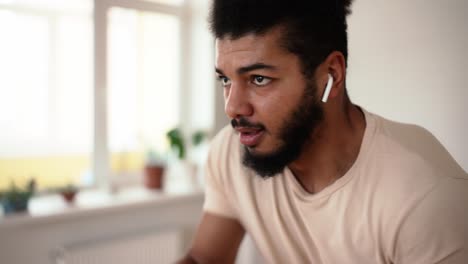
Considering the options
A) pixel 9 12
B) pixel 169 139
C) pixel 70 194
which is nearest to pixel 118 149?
pixel 169 139

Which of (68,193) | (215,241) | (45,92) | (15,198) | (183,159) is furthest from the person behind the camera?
(183,159)

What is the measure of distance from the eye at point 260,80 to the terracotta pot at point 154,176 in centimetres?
132

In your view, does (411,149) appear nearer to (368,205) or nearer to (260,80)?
(368,205)

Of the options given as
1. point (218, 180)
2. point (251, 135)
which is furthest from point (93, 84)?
point (251, 135)

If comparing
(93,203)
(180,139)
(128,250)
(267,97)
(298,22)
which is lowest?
(128,250)

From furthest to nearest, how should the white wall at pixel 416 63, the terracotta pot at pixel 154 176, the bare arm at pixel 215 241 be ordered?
the terracotta pot at pixel 154 176 → the bare arm at pixel 215 241 → the white wall at pixel 416 63

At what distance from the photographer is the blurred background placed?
1743 millimetres

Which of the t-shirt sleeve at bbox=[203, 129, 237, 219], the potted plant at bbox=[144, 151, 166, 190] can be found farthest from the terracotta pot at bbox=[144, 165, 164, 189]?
the t-shirt sleeve at bbox=[203, 129, 237, 219]

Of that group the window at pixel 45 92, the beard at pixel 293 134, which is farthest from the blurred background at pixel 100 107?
the beard at pixel 293 134

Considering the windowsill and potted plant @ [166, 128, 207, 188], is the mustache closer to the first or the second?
the windowsill

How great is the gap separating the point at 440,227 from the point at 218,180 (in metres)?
0.51

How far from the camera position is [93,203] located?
179 centimetres

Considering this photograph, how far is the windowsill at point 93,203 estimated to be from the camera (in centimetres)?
160

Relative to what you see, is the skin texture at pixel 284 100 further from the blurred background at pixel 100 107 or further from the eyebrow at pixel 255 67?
the blurred background at pixel 100 107
